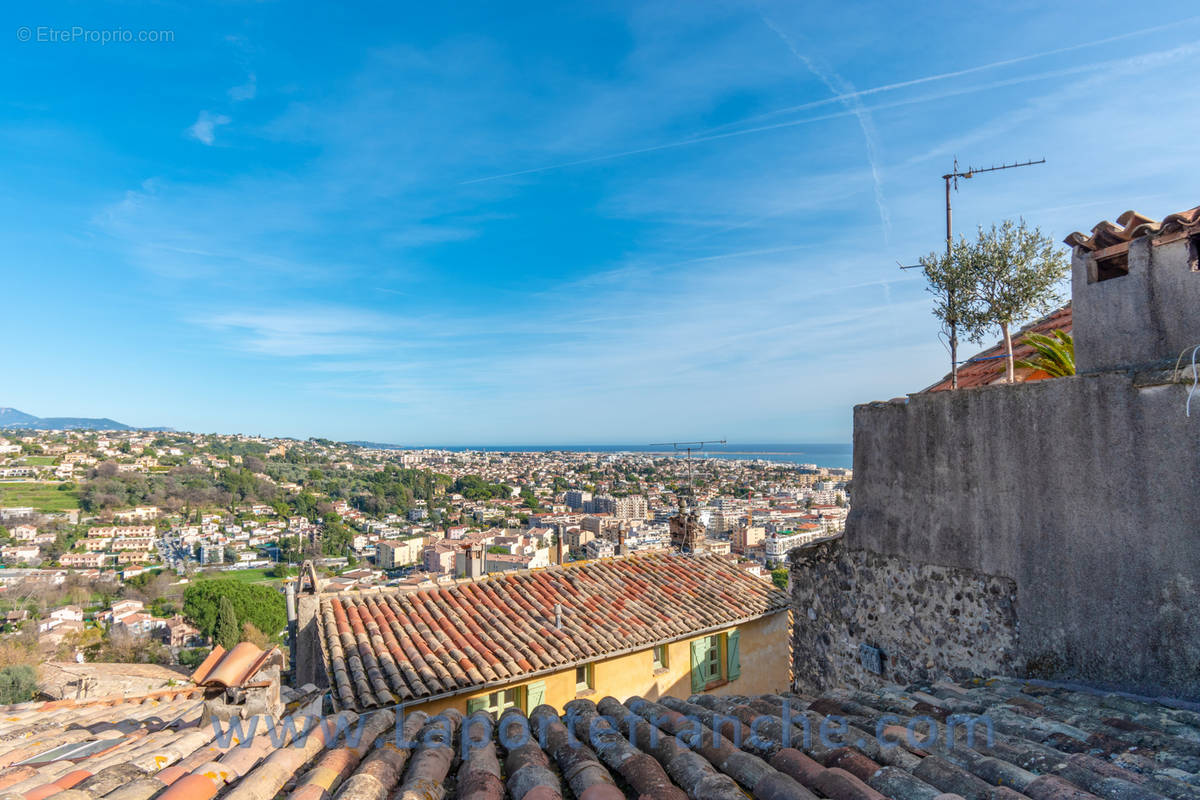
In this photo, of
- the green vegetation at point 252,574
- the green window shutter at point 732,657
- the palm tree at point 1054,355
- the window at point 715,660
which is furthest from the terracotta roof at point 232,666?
the green vegetation at point 252,574

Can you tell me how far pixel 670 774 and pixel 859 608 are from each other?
173 inches

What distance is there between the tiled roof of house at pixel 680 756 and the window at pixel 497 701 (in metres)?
5.01

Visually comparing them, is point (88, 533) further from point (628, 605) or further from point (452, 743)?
point (452, 743)

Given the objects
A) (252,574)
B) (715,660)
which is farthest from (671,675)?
(252,574)

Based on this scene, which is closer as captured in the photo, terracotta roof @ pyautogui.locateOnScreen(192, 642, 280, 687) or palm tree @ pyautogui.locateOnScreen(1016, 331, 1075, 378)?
terracotta roof @ pyautogui.locateOnScreen(192, 642, 280, 687)

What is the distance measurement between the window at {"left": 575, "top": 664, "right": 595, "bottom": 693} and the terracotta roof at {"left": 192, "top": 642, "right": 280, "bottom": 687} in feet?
19.7

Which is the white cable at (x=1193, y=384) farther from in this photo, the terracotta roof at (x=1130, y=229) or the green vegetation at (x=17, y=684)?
the green vegetation at (x=17, y=684)

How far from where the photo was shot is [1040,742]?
342 centimetres

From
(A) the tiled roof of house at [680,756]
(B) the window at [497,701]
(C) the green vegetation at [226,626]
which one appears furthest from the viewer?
(C) the green vegetation at [226,626]

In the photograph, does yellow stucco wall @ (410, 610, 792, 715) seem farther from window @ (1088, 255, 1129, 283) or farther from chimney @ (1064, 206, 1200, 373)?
window @ (1088, 255, 1129, 283)

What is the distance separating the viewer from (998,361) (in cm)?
807

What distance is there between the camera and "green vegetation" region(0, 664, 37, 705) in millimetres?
19609

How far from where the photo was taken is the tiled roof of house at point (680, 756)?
2.65 meters

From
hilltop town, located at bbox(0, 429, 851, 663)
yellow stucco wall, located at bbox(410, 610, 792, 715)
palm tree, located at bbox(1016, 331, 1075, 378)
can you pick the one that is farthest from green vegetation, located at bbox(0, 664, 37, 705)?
palm tree, located at bbox(1016, 331, 1075, 378)
